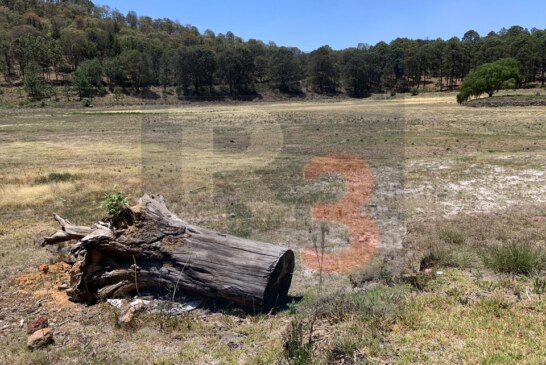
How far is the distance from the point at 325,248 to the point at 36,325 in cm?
583

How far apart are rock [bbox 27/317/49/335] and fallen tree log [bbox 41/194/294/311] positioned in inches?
38.7

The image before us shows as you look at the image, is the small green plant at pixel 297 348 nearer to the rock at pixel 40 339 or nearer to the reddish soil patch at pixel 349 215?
the reddish soil patch at pixel 349 215

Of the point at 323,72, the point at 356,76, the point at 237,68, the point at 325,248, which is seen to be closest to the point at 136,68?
the point at 237,68

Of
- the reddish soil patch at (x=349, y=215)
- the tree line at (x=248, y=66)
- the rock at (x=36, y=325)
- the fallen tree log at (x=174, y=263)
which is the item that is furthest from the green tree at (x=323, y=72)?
the rock at (x=36, y=325)

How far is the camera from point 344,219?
11.6 m

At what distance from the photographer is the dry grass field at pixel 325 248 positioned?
15.4 ft

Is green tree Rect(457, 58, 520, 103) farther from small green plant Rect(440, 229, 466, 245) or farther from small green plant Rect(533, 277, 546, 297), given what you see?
small green plant Rect(533, 277, 546, 297)

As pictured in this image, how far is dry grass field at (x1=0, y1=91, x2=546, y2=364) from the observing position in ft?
15.4

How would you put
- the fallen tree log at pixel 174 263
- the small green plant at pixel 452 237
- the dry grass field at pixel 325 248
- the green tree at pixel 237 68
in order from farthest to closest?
→ the green tree at pixel 237 68, the small green plant at pixel 452 237, the fallen tree log at pixel 174 263, the dry grass field at pixel 325 248

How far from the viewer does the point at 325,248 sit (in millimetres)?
9445

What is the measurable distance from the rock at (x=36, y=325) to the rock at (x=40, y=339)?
15 cm

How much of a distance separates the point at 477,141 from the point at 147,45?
133m

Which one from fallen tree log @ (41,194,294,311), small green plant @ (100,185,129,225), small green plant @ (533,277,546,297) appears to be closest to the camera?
small green plant @ (533,277,546,297)

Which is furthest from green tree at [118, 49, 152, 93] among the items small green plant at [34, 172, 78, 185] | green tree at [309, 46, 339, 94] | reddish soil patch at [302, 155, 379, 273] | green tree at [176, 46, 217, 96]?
reddish soil patch at [302, 155, 379, 273]
